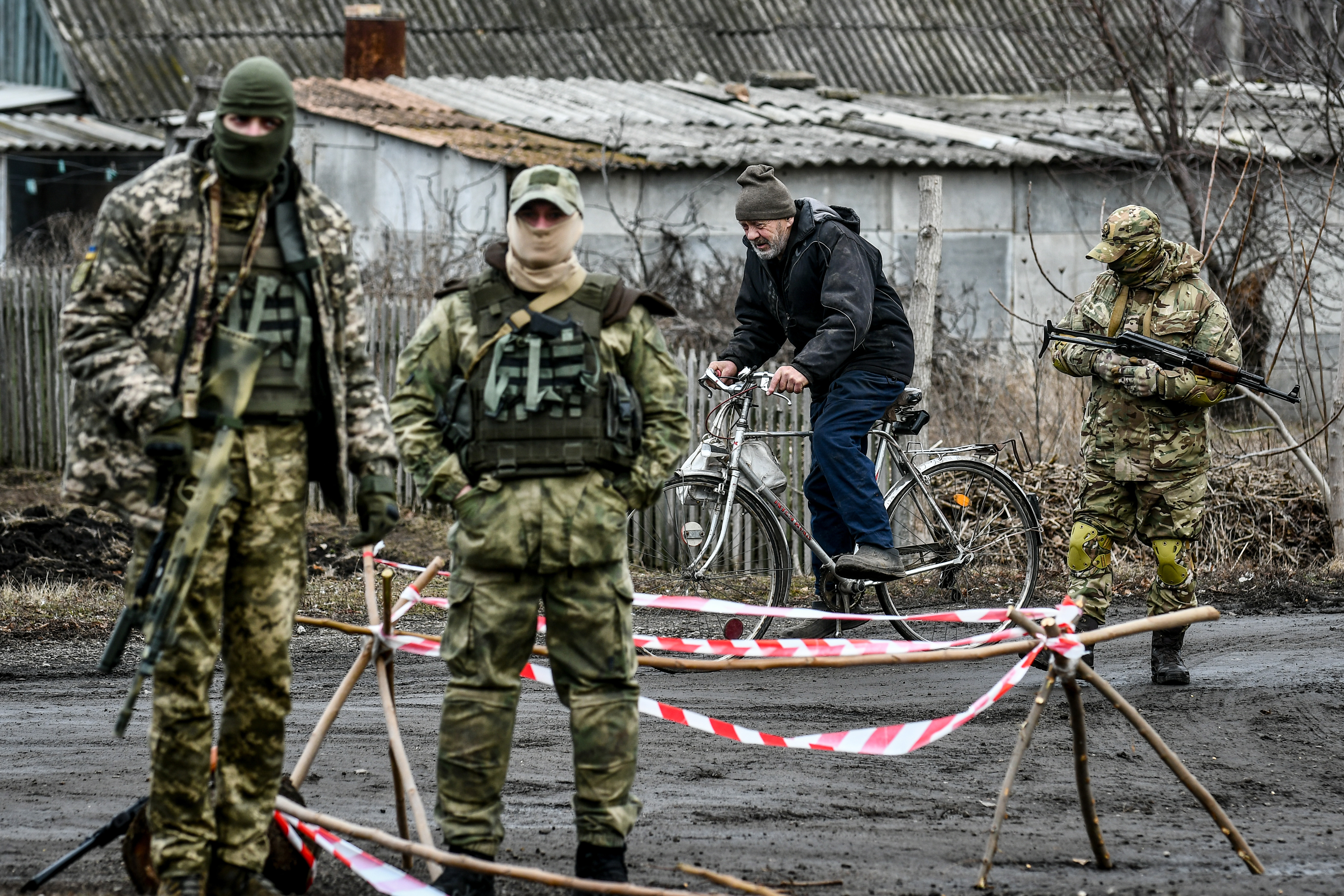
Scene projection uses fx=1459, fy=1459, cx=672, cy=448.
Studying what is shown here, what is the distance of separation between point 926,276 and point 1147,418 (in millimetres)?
2925

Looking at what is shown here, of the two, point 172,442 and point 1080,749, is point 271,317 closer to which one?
point 172,442

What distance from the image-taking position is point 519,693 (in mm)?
3994

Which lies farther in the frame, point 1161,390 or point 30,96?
point 30,96

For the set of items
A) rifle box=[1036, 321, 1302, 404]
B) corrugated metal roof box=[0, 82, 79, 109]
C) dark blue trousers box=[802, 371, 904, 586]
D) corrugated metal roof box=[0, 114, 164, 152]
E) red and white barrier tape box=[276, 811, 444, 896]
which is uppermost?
corrugated metal roof box=[0, 82, 79, 109]

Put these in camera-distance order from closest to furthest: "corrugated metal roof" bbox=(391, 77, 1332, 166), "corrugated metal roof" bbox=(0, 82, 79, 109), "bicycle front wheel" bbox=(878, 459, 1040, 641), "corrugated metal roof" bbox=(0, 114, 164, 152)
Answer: "bicycle front wheel" bbox=(878, 459, 1040, 641) < "corrugated metal roof" bbox=(391, 77, 1332, 166) < "corrugated metal roof" bbox=(0, 114, 164, 152) < "corrugated metal roof" bbox=(0, 82, 79, 109)

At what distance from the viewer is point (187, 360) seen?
3.69 metres

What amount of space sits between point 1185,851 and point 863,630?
3.33m

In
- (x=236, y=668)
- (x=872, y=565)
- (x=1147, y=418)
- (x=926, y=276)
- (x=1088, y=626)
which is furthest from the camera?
(x=926, y=276)

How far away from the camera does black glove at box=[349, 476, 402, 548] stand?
386cm

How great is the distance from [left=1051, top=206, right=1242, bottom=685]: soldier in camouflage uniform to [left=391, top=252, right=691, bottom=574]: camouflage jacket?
116 inches

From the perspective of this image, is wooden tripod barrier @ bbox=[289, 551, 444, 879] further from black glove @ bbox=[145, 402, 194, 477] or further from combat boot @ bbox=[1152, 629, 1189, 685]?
combat boot @ bbox=[1152, 629, 1189, 685]

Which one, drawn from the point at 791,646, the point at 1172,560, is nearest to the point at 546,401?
the point at 791,646

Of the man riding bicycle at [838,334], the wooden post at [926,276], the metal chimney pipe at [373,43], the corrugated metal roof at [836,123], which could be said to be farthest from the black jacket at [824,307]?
the metal chimney pipe at [373,43]

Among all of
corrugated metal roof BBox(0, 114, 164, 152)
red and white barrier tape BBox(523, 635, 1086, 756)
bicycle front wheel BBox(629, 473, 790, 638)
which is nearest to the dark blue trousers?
bicycle front wheel BBox(629, 473, 790, 638)
